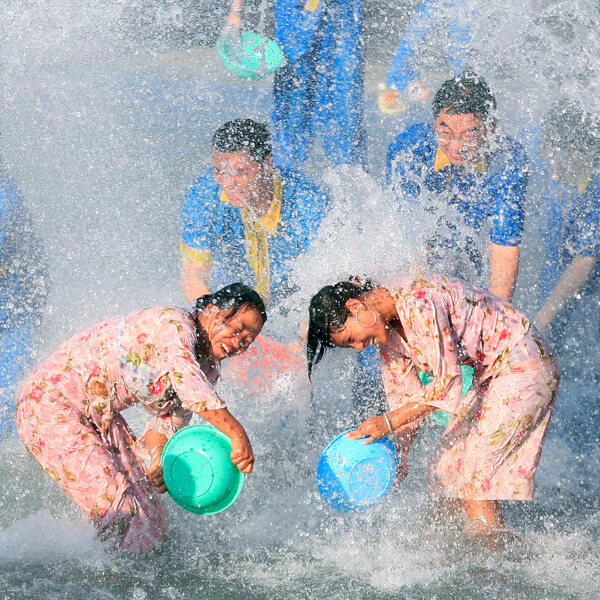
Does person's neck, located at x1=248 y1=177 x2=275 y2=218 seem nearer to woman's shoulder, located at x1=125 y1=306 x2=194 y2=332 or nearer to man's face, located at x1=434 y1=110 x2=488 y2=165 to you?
man's face, located at x1=434 y1=110 x2=488 y2=165

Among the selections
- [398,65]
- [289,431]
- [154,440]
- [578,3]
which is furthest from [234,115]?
[154,440]

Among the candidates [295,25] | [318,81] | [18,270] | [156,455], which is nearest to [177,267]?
[18,270]

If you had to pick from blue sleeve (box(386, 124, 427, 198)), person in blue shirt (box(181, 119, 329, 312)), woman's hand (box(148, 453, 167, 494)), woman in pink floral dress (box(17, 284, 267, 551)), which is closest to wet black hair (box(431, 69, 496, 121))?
blue sleeve (box(386, 124, 427, 198))

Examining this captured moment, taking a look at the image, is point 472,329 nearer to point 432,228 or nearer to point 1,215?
point 432,228

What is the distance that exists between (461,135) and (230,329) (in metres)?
→ 2.01

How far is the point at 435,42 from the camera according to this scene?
21.4 feet

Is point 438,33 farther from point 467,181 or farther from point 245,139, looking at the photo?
point 245,139

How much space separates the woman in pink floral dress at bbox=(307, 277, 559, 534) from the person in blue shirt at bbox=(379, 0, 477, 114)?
2.93 meters

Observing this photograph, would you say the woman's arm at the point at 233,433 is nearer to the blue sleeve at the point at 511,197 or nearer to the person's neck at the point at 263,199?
the person's neck at the point at 263,199

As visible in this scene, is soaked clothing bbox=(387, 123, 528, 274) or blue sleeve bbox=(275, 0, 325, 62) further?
blue sleeve bbox=(275, 0, 325, 62)

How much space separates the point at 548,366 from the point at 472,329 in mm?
424

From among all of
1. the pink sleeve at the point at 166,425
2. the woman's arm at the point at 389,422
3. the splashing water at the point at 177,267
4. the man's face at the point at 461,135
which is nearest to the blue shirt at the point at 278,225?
the splashing water at the point at 177,267

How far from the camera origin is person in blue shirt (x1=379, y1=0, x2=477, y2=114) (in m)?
6.31

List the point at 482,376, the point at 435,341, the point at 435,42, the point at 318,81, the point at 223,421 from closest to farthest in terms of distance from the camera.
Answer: the point at 223,421 → the point at 435,341 → the point at 482,376 → the point at 318,81 → the point at 435,42
